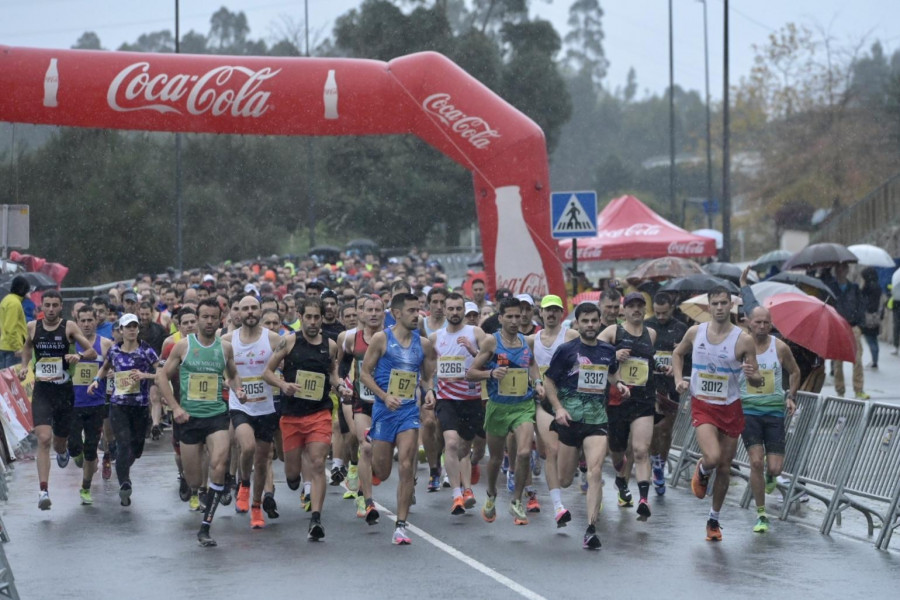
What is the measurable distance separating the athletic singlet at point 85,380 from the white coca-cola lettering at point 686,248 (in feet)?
60.5

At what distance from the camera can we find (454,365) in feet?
40.9

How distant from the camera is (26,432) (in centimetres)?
1702

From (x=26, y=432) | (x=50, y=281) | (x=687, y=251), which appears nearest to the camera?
(x=26, y=432)

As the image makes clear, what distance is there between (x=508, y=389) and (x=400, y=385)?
3.73 ft

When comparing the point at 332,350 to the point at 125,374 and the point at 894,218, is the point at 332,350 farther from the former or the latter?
the point at 894,218

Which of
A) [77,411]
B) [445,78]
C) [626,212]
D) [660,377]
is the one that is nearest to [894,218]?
[626,212]

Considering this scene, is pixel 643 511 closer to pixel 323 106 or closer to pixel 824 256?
pixel 323 106

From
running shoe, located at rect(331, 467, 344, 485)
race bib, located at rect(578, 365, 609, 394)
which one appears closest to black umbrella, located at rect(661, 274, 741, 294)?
running shoe, located at rect(331, 467, 344, 485)

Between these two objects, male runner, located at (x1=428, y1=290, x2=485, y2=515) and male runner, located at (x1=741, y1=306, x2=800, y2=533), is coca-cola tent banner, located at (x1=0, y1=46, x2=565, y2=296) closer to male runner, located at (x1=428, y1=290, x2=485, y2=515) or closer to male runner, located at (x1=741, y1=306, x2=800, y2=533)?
male runner, located at (x1=428, y1=290, x2=485, y2=515)

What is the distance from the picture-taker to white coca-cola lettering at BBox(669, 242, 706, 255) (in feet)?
98.9

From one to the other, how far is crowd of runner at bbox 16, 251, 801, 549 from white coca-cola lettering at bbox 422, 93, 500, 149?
218 inches

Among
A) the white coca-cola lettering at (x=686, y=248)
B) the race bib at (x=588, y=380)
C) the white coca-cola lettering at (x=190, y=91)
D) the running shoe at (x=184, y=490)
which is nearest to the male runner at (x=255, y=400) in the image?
the running shoe at (x=184, y=490)

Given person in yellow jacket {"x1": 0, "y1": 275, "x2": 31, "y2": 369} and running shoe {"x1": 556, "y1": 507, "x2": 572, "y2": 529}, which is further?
person in yellow jacket {"x1": 0, "y1": 275, "x2": 31, "y2": 369}

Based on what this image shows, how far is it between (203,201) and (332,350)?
4634 cm
